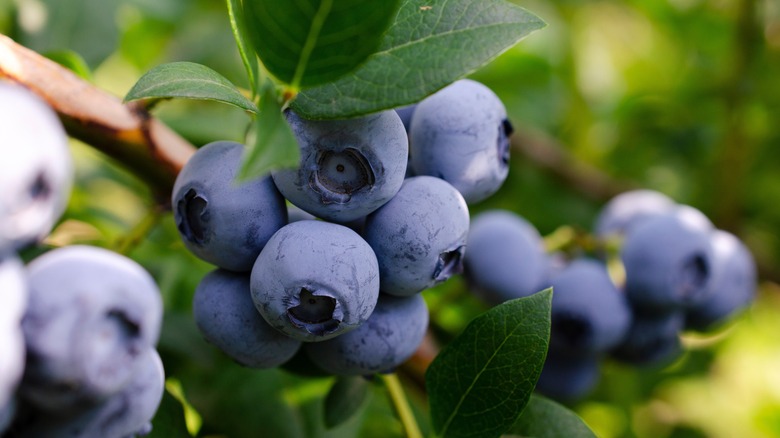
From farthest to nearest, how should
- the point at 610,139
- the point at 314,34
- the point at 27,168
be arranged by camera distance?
the point at 610,139, the point at 314,34, the point at 27,168

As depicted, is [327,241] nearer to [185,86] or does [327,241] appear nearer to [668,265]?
[185,86]

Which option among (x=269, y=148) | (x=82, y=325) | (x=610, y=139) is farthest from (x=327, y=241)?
(x=610, y=139)

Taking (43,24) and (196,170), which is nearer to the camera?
(196,170)

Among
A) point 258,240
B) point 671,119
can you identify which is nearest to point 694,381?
point 671,119

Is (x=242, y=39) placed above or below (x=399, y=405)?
above

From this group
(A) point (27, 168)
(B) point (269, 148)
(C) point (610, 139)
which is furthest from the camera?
(C) point (610, 139)

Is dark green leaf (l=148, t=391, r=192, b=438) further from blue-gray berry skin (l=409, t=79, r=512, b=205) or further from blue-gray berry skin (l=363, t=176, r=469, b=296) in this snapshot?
blue-gray berry skin (l=409, t=79, r=512, b=205)

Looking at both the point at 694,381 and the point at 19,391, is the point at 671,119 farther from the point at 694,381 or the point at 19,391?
the point at 19,391
